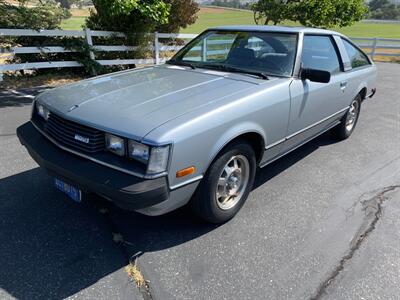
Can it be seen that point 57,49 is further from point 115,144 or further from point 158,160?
point 158,160

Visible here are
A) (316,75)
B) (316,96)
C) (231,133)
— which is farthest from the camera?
(316,96)

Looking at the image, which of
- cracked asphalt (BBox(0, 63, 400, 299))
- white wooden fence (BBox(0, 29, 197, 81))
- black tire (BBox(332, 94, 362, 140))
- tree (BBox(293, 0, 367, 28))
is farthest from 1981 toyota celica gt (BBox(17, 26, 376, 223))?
tree (BBox(293, 0, 367, 28))

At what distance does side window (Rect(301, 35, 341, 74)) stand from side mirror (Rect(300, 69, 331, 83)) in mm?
273

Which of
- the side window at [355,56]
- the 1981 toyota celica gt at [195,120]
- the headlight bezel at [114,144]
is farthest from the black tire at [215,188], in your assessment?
the side window at [355,56]

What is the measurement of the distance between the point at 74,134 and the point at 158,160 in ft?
2.62

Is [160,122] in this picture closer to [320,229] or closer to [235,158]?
[235,158]

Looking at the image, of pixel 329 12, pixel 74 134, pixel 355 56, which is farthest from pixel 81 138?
pixel 329 12

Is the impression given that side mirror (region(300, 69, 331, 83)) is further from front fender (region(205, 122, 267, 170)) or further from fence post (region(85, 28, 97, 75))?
fence post (region(85, 28, 97, 75))

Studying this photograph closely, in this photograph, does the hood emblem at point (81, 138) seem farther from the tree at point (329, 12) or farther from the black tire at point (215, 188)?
the tree at point (329, 12)

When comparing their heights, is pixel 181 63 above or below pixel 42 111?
above

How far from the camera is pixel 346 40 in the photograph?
4.75 metres

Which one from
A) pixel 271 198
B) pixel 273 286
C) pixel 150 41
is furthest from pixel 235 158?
pixel 150 41

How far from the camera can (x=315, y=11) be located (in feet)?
39.3

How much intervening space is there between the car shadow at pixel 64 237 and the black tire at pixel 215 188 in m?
0.18
